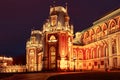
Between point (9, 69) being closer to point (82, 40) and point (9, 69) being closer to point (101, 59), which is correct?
point (82, 40)

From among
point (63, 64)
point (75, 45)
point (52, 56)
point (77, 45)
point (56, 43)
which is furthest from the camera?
point (77, 45)

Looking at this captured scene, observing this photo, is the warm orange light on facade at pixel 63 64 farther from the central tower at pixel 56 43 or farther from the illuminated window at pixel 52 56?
the illuminated window at pixel 52 56

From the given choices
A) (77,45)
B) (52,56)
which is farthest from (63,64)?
(77,45)

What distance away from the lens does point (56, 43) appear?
68625mm

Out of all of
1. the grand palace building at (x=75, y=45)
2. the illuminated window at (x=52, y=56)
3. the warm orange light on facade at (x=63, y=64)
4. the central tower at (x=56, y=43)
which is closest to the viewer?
the grand palace building at (x=75, y=45)

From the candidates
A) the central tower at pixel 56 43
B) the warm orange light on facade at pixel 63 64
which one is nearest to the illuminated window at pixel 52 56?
the central tower at pixel 56 43

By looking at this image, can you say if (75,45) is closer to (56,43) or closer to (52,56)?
(56,43)

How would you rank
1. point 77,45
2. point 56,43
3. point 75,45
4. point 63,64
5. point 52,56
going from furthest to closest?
point 77,45, point 75,45, point 52,56, point 56,43, point 63,64

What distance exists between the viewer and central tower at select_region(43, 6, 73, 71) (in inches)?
2660

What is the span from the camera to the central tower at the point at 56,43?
6756 cm

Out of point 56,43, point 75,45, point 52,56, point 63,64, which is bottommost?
point 63,64

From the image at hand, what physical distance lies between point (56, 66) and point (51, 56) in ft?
11.5

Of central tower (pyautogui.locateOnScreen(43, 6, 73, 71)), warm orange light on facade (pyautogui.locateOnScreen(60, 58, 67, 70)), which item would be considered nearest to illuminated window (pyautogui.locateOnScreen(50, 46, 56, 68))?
central tower (pyautogui.locateOnScreen(43, 6, 73, 71))

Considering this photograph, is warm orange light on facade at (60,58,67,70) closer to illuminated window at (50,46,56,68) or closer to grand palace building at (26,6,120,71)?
grand palace building at (26,6,120,71)
